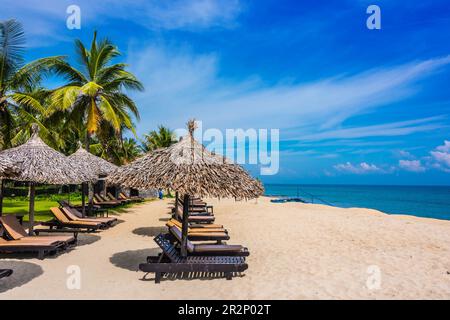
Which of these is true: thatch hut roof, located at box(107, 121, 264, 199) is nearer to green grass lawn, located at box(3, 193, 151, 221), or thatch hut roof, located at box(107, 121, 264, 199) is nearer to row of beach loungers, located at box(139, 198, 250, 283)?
row of beach loungers, located at box(139, 198, 250, 283)

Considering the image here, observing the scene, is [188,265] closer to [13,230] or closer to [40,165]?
[13,230]

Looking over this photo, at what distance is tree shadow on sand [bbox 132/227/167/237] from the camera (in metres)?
11.5

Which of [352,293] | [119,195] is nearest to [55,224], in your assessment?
[352,293]

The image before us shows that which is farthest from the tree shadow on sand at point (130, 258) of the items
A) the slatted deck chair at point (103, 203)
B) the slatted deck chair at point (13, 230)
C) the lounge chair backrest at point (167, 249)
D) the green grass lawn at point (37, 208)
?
the slatted deck chair at point (103, 203)

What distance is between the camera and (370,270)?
7086 mm

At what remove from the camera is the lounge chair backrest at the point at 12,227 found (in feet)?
25.5

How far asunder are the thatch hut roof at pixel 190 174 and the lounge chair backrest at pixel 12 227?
2.78 m

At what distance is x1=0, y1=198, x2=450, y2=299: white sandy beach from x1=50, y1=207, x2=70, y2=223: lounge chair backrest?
87 centimetres

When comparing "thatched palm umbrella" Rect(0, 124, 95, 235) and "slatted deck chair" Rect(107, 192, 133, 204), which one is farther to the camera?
"slatted deck chair" Rect(107, 192, 133, 204)

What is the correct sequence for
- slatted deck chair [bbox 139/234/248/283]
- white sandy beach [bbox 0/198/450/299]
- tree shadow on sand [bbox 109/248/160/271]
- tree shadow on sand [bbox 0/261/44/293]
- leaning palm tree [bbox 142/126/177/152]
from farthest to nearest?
leaning palm tree [bbox 142/126/177/152]
tree shadow on sand [bbox 109/248/160/271]
slatted deck chair [bbox 139/234/248/283]
tree shadow on sand [bbox 0/261/44/293]
white sandy beach [bbox 0/198/450/299]

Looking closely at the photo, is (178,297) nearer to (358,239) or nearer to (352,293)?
(352,293)

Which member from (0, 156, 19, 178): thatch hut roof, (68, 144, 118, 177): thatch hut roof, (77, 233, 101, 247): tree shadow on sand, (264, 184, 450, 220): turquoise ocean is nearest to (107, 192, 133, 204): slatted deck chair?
(68, 144, 118, 177): thatch hut roof

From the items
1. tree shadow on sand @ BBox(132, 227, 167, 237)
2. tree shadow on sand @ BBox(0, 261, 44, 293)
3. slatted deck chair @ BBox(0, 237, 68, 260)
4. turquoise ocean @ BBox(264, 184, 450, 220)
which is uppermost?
slatted deck chair @ BBox(0, 237, 68, 260)

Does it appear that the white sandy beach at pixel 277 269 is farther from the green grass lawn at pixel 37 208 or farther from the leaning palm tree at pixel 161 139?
the leaning palm tree at pixel 161 139
